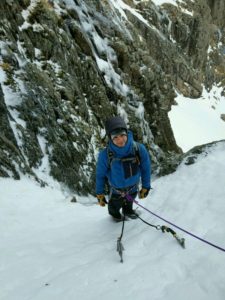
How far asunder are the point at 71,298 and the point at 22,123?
388 inches

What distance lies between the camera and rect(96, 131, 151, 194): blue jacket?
5898 millimetres

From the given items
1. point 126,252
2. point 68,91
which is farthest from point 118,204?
point 68,91

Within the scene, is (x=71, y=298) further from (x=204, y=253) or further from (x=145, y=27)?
(x=145, y=27)

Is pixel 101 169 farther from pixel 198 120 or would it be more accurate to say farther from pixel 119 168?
pixel 198 120

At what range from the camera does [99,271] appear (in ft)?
14.9

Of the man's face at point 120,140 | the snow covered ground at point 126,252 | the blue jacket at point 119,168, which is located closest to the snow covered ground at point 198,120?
the snow covered ground at point 126,252

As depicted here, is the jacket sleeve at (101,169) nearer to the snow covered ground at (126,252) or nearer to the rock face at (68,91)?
the snow covered ground at (126,252)

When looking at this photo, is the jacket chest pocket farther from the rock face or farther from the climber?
the rock face

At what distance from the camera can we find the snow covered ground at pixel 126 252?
3.92 meters

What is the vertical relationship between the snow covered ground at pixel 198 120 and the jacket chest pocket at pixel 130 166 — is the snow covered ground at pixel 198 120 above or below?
below

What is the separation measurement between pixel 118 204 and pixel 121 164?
3.71ft

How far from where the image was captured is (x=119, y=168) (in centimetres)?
614

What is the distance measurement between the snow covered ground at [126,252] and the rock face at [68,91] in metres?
2.82

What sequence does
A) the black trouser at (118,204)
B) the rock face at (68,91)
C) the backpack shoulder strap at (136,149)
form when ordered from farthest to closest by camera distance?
the rock face at (68,91) < the black trouser at (118,204) < the backpack shoulder strap at (136,149)
